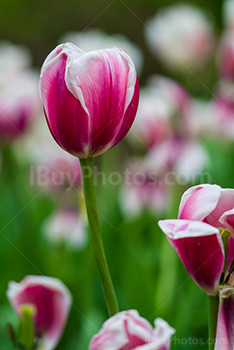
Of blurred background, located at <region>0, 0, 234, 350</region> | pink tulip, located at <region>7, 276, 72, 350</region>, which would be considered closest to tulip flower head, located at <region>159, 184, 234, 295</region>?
pink tulip, located at <region>7, 276, 72, 350</region>

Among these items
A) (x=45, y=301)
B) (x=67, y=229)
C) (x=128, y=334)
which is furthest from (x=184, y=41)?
(x=128, y=334)

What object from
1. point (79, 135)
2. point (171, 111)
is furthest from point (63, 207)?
point (79, 135)

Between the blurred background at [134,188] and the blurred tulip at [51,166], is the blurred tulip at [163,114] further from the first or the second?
the blurred tulip at [51,166]

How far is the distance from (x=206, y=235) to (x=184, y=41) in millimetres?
1332

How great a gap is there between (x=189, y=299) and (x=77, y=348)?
202mm

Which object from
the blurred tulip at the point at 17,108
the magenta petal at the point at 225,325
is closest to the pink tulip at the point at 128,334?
the magenta petal at the point at 225,325

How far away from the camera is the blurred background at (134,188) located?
91cm

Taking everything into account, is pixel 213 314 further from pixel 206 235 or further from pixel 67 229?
pixel 67 229

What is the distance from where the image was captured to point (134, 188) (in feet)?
4.18

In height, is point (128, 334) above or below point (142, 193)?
above

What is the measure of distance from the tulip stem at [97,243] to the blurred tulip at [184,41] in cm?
123

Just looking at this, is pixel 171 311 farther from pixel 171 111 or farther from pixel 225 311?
pixel 225 311

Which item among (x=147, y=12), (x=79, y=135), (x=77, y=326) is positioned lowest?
(x=77, y=326)

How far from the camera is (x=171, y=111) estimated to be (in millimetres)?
1181
